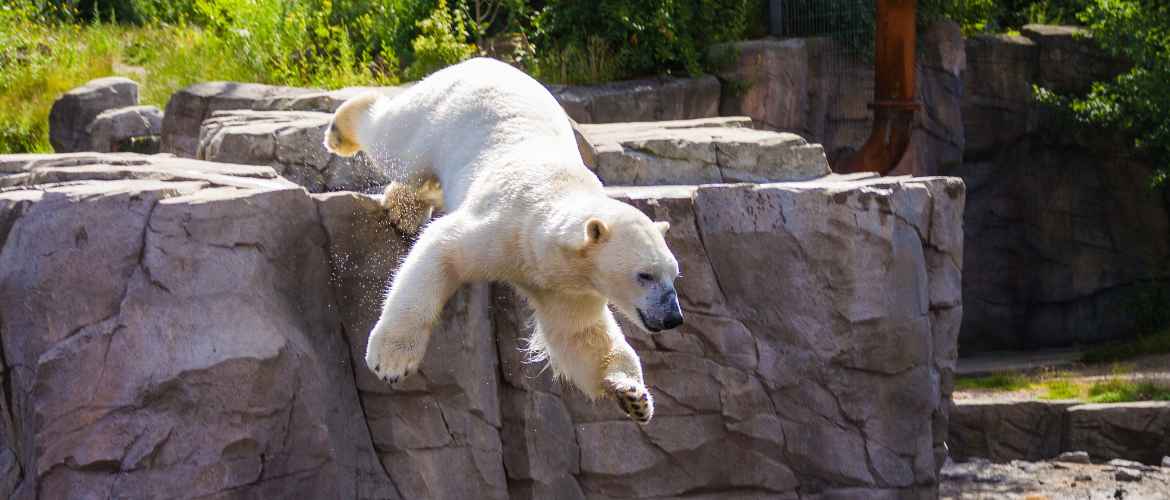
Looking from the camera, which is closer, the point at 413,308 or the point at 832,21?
the point at 413,308

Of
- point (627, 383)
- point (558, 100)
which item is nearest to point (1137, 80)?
point (558, 100)

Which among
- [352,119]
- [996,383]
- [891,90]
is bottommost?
[996,383]

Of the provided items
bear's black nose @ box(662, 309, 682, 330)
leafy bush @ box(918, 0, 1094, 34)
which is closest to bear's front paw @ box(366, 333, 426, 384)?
bear's black nose @ box(662, 309, 682, 330)

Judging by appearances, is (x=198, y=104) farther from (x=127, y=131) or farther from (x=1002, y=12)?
(x=1002, y=12)

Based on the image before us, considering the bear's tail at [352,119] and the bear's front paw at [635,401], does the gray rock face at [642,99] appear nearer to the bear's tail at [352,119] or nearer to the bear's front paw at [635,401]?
the bear's tail at [352,119]

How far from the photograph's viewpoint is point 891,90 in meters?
11.5

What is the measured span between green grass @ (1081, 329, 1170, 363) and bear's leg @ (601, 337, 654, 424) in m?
8.17

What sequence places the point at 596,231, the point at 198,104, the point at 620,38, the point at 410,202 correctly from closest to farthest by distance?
the point at 596,231, the point at 410,202, the point at 198,104, the point at 620,38

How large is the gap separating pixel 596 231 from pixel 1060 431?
5.81m

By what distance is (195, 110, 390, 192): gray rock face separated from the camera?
653 cm

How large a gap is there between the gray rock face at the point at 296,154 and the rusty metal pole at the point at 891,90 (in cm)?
592

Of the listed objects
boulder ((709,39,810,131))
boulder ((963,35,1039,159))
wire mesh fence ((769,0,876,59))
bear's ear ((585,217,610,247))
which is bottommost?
boulder ((963,35,1039,159))

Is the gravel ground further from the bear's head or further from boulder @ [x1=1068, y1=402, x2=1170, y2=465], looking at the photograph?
the bear's head

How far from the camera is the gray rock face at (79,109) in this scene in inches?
418
